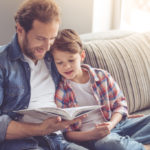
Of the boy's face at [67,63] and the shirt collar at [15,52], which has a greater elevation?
the shirt collar at [15,52]

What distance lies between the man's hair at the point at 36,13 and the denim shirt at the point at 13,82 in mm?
121

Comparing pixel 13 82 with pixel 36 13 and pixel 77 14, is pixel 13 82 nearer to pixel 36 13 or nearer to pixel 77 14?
pixel 36 13

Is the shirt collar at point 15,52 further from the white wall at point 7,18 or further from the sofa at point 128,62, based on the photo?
the white wall at point 7,18

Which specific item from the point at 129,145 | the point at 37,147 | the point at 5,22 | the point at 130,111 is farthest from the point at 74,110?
the point at 5,22

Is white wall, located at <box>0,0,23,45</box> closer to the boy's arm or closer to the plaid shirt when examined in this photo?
the plaid shirt

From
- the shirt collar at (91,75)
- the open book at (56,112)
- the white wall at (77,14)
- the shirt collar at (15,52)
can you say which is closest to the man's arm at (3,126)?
the open book at (56,112)

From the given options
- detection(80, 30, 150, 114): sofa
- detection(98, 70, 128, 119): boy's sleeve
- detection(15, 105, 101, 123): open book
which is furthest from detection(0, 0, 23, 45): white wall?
detection(15, 105, 101, 123): open book

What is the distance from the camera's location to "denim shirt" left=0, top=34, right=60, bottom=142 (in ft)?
4.53

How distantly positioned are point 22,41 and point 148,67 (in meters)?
0.90

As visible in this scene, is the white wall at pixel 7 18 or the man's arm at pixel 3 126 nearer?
the man's arm at pixel 3 126

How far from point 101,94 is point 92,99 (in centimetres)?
6

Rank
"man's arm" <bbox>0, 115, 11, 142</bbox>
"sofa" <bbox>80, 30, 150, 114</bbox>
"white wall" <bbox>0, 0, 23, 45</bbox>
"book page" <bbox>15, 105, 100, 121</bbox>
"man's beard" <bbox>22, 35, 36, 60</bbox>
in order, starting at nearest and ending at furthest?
"book page" <bbox>15, 105, 100, 121</bbox> < "man's arm" <bbox>0, 115, 11, 142</bbox> < "man's beard" <bbox>22, 35, 36, 60</bbox> < "sofa" <bbox>80, 30, 150, 114</bbox> < "white wall" <bbox>0, 0, 23, 45</bbox>

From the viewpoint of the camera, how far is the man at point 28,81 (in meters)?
1.34

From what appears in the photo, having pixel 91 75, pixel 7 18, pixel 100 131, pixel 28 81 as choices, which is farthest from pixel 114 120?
pixel 7 18
